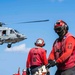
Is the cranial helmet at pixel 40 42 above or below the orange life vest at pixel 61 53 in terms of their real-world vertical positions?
above

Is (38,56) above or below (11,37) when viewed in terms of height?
below

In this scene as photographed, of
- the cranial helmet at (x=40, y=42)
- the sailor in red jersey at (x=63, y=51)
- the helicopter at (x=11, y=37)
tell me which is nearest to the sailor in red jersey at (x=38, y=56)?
the cranial helmet at (x=40, y=42)

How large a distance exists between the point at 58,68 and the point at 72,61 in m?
0.29

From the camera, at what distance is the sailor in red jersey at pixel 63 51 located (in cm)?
615

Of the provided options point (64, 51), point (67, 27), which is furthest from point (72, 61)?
point (67, 27)

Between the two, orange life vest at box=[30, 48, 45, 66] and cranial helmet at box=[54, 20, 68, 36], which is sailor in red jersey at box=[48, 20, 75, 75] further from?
orange life vest at box=[30, 48, 45, 66]

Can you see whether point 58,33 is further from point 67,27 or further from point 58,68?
point 58,68

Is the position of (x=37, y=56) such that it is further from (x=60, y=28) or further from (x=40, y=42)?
(x=60, y=28)

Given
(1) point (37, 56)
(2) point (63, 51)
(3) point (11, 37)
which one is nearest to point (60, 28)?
(2) point (63, 51)

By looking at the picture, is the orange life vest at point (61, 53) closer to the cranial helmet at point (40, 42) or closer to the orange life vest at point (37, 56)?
the cranial helmet at point (40, 42)

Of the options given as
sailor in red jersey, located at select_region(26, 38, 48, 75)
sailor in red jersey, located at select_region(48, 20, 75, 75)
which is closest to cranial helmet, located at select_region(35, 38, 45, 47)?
sailor in red jersey, located at select_region(26, 38, 48, 75)

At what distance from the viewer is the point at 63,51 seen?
6273 millimetres

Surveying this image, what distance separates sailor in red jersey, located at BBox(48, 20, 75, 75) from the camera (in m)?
6.15

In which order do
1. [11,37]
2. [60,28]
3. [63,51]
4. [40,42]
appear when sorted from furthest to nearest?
[11,37], [40,42], [60,28], [63,51]
